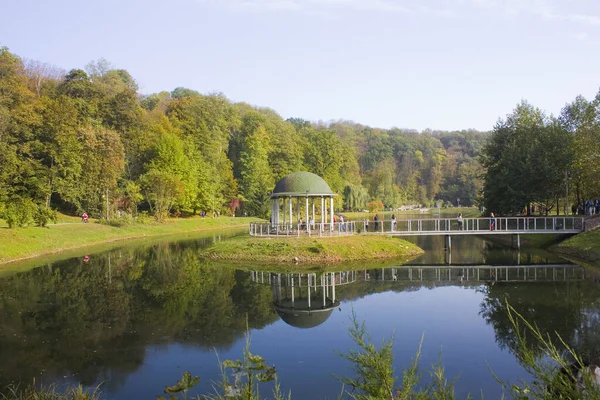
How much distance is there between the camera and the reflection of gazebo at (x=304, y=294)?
18888mm

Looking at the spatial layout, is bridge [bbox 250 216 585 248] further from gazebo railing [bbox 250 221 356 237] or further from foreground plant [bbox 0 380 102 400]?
foreground plant [bbox 0 380 102 400]

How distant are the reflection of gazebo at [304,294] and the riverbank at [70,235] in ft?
57.3

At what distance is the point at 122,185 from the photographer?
201ft

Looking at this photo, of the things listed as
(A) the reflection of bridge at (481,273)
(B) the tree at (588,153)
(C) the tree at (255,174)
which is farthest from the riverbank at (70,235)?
(B) the tree at (588,153)

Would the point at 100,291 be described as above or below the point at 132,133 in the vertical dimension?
below

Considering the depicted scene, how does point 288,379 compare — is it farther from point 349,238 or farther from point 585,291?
point 349,238

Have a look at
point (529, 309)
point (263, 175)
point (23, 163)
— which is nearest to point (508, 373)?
point (529, 309)

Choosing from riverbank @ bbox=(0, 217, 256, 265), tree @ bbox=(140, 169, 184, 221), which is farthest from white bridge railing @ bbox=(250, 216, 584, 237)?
tree @ bbox=(140, 169, 184, 221)

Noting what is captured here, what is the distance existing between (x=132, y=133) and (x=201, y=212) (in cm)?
1448

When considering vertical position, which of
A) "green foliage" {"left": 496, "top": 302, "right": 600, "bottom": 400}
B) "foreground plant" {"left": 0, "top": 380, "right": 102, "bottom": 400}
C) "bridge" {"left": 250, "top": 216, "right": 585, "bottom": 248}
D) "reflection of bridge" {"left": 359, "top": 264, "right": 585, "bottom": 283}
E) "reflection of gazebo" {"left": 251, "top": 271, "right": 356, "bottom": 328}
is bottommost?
"reflection of bridge" {"left": 359, "top": 264, "right": 585, "bottom": 283}

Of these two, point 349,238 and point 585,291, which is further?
point 349,238

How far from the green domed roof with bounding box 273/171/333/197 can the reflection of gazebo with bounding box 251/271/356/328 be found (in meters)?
9.20

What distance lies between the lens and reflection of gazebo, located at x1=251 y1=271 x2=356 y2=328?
18.9 meters

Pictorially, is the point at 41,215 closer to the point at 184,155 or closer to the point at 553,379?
the point at 184,155
